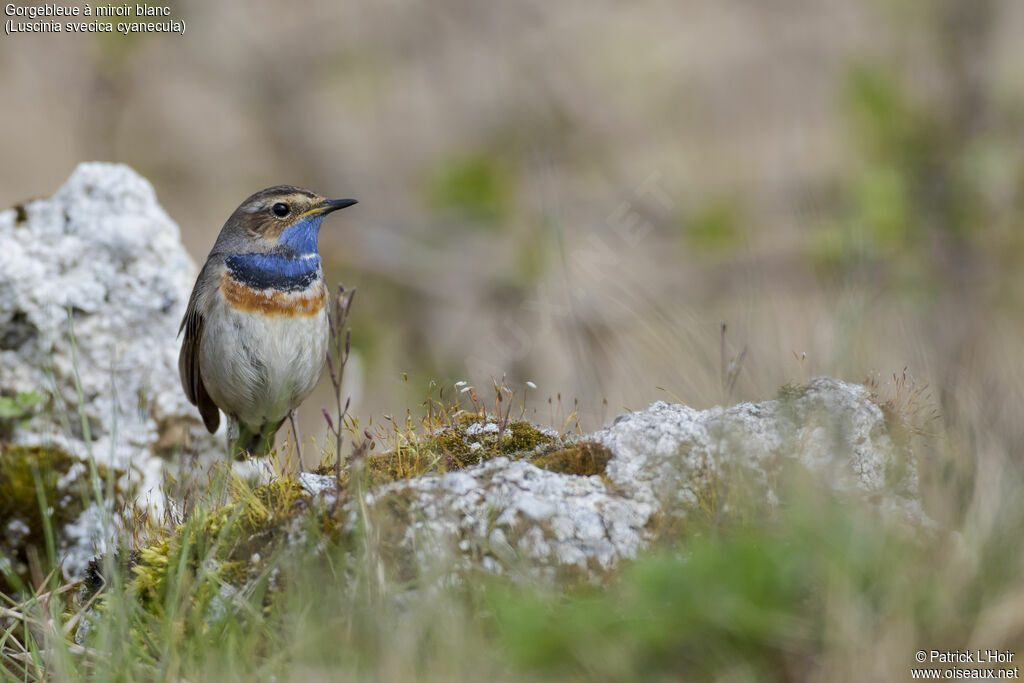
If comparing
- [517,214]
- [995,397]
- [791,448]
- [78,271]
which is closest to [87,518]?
[78,271]

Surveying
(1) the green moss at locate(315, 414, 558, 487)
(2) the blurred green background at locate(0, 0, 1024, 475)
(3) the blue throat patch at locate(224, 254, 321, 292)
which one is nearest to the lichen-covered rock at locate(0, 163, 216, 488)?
(3) the blue throat patch at locate(224, 254, 321, 292)

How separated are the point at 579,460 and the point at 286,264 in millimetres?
2324

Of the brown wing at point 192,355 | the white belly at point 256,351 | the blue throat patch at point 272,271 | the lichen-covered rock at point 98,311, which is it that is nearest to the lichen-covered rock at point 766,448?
the white belly at point 256,351

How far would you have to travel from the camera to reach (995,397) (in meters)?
3.06

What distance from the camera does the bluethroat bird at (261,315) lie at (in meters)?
4.81

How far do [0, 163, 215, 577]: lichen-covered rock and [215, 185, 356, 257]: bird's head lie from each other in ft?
1.56

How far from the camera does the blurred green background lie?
8.35 metres

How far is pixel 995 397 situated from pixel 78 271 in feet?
13.3

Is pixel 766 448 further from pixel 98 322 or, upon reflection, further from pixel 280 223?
pixel 98 322

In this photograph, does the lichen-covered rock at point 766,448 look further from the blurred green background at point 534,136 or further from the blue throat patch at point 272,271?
the blurred green background at point 534,136

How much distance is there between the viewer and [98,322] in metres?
4.99

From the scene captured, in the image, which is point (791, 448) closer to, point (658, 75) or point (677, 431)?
point (677, 431)

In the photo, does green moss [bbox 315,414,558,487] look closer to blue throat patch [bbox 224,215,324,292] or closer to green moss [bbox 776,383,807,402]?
green moss [bbox 776,383,807,402]

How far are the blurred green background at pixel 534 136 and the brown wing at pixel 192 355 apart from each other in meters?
3.23
